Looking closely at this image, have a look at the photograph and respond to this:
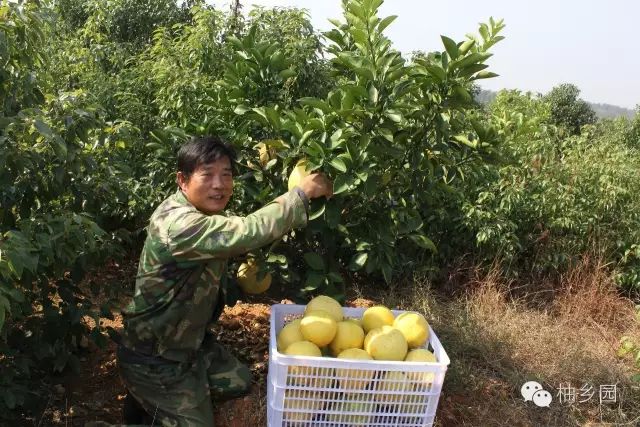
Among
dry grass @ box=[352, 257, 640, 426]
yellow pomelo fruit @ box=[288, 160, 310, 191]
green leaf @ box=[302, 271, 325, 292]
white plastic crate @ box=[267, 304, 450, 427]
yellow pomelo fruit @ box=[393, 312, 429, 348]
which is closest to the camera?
white plastic crate @ box=[267, 304, 450, 427]

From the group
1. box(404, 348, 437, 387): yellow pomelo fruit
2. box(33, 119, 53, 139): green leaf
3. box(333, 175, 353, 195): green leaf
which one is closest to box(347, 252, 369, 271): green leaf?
box(333, 175, 353, 195): green leaf

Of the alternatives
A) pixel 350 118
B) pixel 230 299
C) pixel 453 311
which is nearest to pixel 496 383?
pixel 453 311

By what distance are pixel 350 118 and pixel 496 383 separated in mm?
1770

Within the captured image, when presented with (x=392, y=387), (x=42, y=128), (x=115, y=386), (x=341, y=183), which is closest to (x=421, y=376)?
(x=392, y=387)

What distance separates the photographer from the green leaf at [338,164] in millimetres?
1998

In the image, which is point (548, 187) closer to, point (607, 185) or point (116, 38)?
point (607, 185)

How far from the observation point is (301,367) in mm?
1717

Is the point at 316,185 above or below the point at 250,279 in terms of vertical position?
above

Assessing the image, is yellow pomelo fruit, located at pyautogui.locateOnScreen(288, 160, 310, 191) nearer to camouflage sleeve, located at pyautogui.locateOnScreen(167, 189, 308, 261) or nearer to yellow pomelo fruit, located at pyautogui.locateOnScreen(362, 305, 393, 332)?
camouflage sleeve, located at pyautogui.locateOnScreen(167, 189, 308, 261)

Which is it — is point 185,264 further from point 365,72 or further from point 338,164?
point 365,72

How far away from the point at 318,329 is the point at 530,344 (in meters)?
2.15

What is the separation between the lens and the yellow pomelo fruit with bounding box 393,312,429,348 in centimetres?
195

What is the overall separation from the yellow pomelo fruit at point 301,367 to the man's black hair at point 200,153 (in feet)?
2.36

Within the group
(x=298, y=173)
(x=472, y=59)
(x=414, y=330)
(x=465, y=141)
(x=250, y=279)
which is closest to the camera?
(x=414, y=330)
